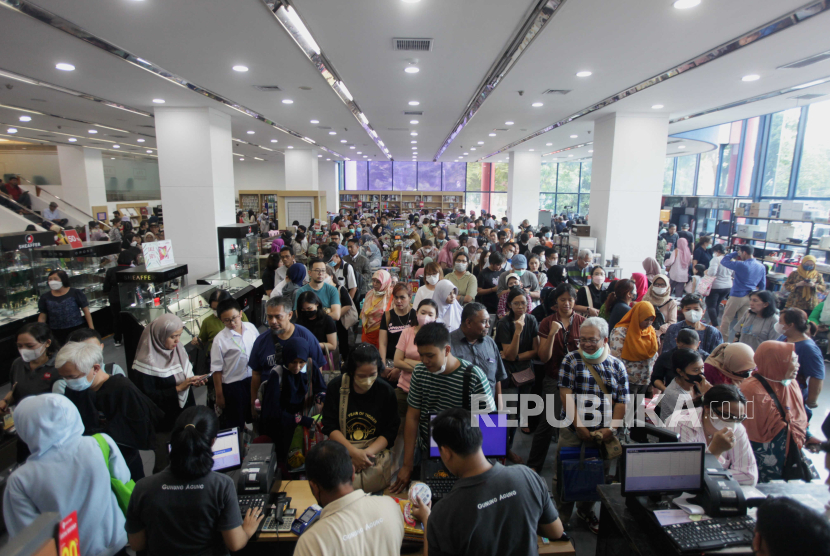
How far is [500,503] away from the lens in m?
1.75

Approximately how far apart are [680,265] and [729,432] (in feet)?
22.1

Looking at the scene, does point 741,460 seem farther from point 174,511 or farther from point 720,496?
point 174,511

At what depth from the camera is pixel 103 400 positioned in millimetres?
2811

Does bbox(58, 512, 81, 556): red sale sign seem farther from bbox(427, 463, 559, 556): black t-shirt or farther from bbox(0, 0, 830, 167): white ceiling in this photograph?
bbox(0, 0, 830, 167): white ceiling

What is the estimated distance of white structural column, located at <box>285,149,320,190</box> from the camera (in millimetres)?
17109

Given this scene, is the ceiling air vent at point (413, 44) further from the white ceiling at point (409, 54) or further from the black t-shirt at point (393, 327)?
the black t-shirt at point (393, 327)

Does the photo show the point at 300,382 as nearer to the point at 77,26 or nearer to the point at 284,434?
the point at 284,434

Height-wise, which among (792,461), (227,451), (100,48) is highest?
(100,48)

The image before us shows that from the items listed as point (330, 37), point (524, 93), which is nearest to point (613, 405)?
point (330, 37)

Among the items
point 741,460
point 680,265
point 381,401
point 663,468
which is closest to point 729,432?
point 741,460

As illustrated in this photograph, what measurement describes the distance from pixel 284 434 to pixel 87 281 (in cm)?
671

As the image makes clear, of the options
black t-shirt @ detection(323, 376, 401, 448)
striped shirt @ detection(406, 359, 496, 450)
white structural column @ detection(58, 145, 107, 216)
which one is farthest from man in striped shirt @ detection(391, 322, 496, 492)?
white structural column @ detection(58, 145, 107, 216)

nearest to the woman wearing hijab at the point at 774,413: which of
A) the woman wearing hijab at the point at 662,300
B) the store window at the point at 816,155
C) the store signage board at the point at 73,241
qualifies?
the woman wearing hijab at the point at 662,300

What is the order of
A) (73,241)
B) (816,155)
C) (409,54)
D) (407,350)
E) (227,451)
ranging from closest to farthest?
(227,451) < (407,350) < (409,54) < (73,241) < (816,155)
